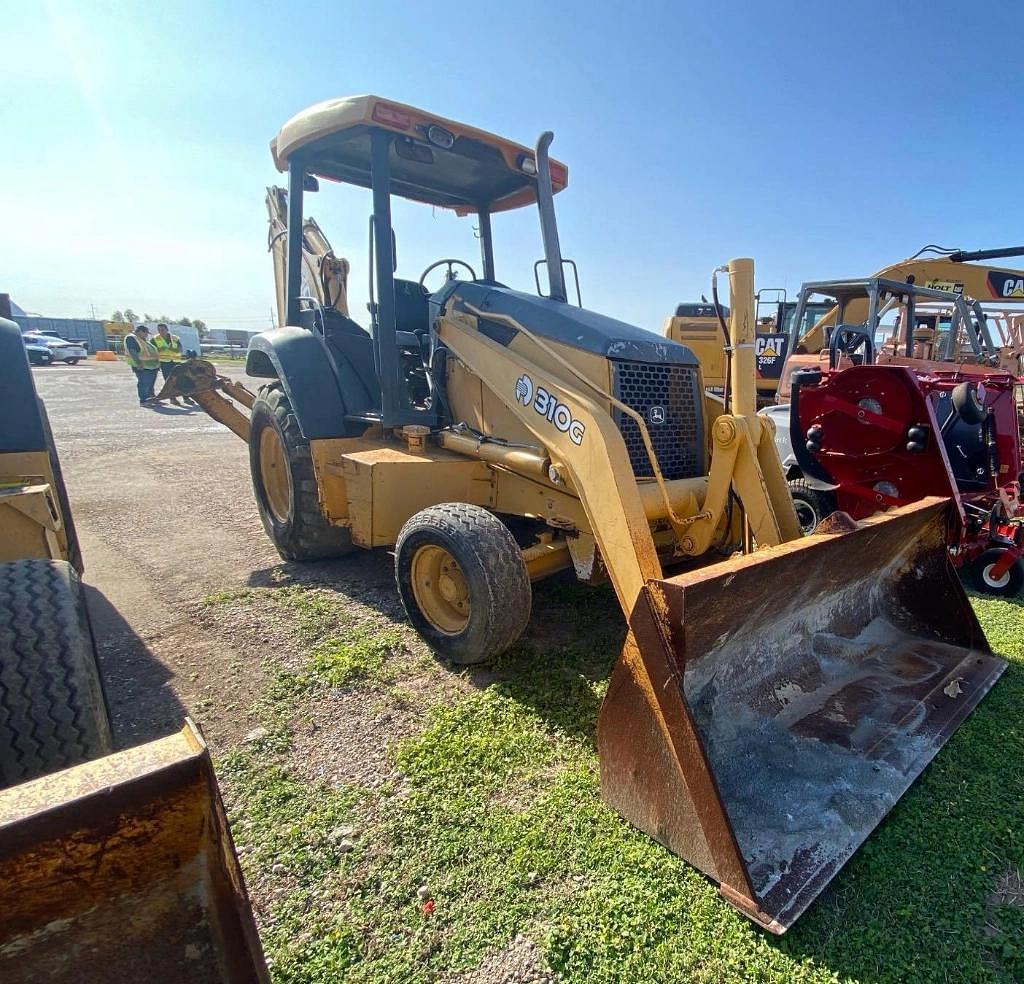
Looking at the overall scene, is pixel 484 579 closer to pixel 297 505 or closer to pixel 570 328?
pixel 570 328

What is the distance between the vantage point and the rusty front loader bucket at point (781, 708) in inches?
79.7

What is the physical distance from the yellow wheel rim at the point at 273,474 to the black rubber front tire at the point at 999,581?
5.37 metres

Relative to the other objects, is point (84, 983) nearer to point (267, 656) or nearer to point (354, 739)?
point (354, 739)

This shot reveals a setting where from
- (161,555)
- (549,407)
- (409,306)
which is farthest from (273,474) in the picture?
(549,407)

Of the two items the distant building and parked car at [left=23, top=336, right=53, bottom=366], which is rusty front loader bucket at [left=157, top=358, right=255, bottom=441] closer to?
parked car at [left=23, top=336, right=53, bottom=366]

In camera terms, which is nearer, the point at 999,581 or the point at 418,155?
the point at 418,155

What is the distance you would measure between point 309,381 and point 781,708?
3.66 metres

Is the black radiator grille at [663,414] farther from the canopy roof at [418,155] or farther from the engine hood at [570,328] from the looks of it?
the canopy roof at [418,155]

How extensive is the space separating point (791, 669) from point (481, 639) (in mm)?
1417

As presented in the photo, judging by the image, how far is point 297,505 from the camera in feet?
15.5

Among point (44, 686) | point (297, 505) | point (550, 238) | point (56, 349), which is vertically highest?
point (550, 238)

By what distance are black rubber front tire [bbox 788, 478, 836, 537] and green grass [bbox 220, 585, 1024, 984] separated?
246 centimetres

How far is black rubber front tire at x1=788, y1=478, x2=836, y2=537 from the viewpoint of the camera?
5121mm

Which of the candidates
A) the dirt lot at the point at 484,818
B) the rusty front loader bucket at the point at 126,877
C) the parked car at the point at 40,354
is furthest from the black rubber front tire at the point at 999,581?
the parked car at the point at 40,354
